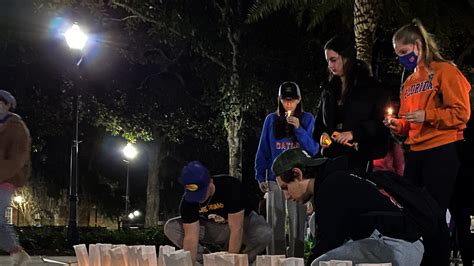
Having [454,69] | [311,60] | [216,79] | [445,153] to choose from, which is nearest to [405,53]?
[454,69]

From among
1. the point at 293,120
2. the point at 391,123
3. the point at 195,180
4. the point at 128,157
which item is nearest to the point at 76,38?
the point at 293,120

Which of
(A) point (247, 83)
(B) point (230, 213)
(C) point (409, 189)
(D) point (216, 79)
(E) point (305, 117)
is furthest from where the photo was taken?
(D) point (216, 79)

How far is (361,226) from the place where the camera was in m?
4.40

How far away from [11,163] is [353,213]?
473 centimetres

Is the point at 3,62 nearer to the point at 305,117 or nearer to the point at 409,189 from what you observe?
the point at 305,117

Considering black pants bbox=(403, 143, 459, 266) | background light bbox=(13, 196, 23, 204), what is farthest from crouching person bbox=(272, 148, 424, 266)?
background light bbox=(13, 196, 23, 204)

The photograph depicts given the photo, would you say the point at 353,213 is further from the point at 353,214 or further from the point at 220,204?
the point at 220,204

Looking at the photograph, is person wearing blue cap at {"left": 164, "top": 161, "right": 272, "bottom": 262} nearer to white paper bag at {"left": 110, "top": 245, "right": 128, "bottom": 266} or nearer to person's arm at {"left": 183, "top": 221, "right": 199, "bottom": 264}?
person's arm at {"left": 183, "top": 221, "right": 199, "bottom": 264}

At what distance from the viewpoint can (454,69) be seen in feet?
17.6

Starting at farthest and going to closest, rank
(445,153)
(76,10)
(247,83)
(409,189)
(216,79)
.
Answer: (216,79), (76,10), (247,83), (445,153), (409,189)

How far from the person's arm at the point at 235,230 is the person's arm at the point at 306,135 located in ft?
3.04

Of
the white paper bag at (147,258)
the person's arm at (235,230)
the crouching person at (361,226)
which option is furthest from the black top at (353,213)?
the person's arm at (235,230)

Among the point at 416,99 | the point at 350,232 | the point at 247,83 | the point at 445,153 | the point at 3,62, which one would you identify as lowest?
the point at 350,232

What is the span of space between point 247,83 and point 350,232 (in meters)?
16.0
